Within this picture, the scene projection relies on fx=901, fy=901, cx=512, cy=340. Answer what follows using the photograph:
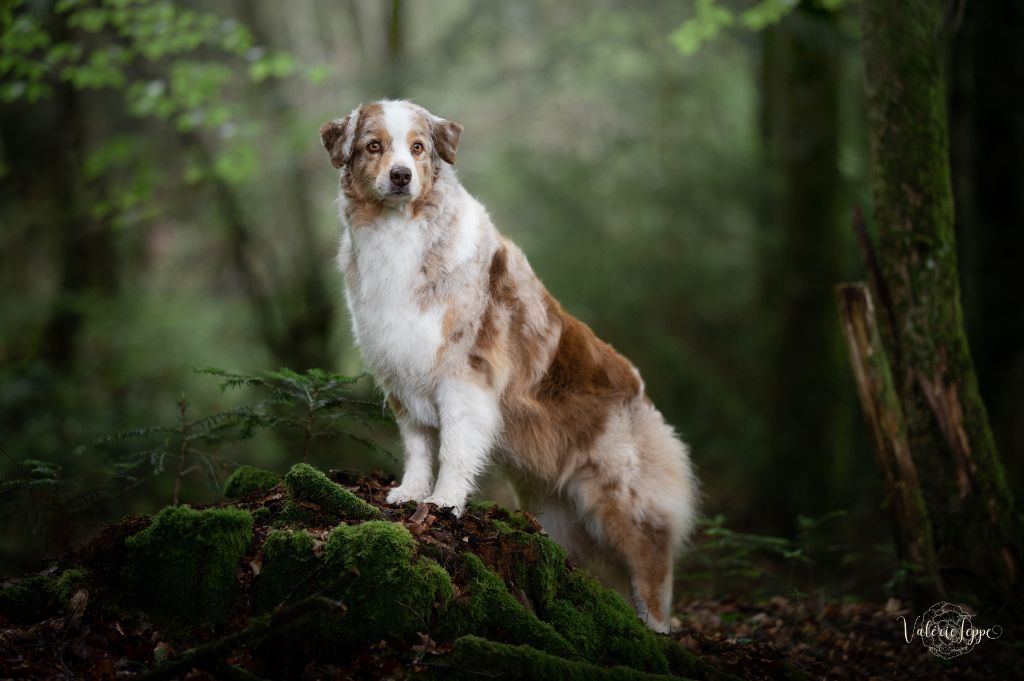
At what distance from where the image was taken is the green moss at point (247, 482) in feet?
15.2

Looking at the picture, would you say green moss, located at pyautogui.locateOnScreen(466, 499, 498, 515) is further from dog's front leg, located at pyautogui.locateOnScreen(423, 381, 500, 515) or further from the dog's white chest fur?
the dog's white chest fur

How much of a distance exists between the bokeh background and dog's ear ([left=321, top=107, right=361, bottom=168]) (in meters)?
5.08

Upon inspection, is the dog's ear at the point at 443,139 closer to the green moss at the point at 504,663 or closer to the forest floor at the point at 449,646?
the forest floor at the point at 449,646

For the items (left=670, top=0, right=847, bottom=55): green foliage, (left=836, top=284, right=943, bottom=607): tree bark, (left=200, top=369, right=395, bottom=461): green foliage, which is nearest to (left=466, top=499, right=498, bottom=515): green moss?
(left=200, top=369, right=395, bottom=461): green foliage

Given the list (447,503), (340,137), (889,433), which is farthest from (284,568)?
(889,433)

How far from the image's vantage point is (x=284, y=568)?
359cm

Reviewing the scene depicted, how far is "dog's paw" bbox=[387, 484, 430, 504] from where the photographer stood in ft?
15.2

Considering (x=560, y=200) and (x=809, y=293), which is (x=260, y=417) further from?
(x=560, y=200)

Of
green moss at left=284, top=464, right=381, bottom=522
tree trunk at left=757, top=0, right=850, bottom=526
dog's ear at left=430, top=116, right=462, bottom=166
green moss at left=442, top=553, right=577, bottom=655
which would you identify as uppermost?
tree trunk at left=757, top=0, right=850, bottom=526

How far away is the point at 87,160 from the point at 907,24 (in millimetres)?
10123

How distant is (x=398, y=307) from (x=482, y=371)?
1.83 feet

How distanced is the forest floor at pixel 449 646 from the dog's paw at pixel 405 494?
3.3 inches

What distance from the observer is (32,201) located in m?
12.4

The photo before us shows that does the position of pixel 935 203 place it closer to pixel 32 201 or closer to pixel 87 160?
pixel 87 160
